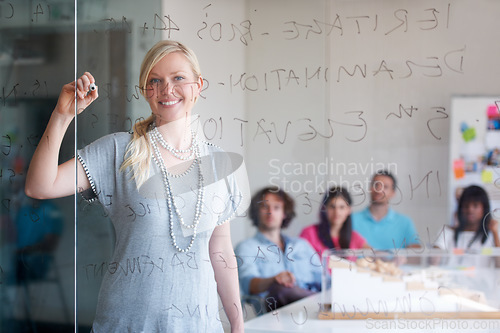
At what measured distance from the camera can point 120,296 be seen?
6.00 ft

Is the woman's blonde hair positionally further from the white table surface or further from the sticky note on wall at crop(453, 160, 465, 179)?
the sticky note on wall at crop(453, 160, 465, 179)

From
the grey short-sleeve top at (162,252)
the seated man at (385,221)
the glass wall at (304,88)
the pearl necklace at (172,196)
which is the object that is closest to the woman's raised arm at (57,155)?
the glass wall at (304,88)

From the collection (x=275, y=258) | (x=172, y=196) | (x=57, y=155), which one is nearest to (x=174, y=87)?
(x=172, y=196)

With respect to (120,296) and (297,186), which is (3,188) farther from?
(297,186)

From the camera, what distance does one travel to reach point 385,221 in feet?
5.55

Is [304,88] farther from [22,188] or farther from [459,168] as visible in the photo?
[22,188]

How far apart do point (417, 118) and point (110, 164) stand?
2.82 ft

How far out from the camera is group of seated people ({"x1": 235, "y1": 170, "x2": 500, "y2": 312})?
1652 millimetres

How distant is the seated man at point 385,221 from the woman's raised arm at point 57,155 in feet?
2.69

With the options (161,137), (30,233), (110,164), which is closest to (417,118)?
(161,137)

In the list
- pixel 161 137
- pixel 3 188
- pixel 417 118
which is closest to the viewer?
pixel 417 118

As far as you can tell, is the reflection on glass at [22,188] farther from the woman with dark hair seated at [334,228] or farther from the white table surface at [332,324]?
the woman with dark hair seated at [334,228]

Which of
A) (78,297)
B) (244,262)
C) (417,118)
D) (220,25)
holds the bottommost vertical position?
(78,297)

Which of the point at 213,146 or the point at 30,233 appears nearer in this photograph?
the point at 213,146
